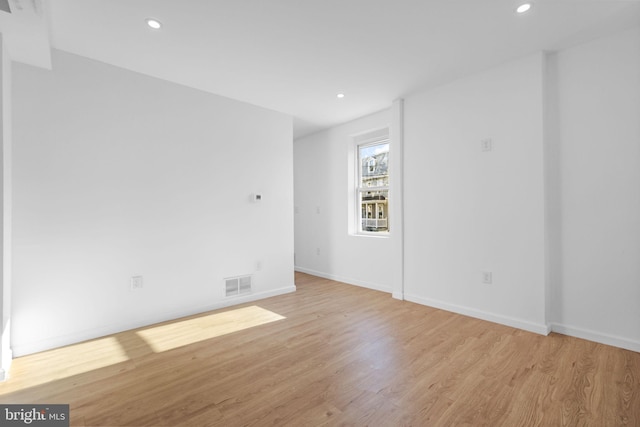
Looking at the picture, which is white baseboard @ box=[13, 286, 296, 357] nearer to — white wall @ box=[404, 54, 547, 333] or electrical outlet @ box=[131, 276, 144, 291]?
electrical outlet @ box=[131, 276, 144, 291]

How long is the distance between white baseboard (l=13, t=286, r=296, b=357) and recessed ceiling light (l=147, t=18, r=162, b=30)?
2.63 m

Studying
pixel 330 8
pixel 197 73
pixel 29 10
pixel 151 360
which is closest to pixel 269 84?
pixel 197 73

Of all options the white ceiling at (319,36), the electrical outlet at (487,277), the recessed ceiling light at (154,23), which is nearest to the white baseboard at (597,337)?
the electrical outlet at (487,277)

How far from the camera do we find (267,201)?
13.1 feet

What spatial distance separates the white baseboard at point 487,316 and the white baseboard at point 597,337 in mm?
108

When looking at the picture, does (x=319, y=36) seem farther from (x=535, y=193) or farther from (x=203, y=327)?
(x=203, y=327)

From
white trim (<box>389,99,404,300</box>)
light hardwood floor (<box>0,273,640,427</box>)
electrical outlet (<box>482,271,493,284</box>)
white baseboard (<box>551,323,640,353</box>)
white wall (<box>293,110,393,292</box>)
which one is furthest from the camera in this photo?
white wall (<box>293,110,393,292</box>)

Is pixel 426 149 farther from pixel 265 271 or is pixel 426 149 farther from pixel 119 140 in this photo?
pixel 119 140

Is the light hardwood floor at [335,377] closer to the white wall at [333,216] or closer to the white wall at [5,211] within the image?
the white wall at [5,211]

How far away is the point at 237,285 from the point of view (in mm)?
3678

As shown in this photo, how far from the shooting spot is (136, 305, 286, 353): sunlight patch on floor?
257 cm

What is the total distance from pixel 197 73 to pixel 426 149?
2677 millimetres

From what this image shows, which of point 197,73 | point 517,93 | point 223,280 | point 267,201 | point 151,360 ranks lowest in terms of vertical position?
point 151,360

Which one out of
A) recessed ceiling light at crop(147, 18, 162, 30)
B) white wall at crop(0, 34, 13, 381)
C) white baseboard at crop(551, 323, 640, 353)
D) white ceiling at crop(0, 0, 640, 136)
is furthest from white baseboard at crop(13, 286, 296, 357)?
white baseboard at crop(551, 323, 640, 353)
